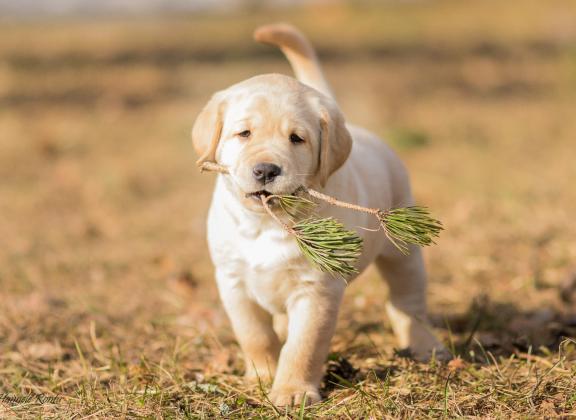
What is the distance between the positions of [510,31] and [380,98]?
26.7 feet

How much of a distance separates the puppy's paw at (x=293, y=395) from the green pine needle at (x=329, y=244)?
0.54m

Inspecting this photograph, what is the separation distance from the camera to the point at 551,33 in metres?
18.8

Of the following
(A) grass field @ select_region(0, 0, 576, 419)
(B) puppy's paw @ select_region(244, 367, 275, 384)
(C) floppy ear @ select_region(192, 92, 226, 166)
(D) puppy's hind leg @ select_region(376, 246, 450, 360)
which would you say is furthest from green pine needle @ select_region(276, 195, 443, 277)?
(D) puppy's hind leg @ select_region(376, 246, 450, 360)

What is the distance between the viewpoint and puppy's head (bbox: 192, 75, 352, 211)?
2.89 meters

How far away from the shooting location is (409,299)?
4.00m

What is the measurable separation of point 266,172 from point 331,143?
0.40 meters

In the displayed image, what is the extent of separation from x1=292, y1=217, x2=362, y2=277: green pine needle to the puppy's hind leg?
1050 millimetres

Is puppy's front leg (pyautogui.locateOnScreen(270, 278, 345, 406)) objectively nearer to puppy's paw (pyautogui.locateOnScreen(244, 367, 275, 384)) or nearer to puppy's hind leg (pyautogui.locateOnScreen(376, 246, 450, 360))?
puppy's paw (pyautogui.locateOnScreen(244, 367, 275, 384))

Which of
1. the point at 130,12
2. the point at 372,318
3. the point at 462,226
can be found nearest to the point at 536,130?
the point at 462,226

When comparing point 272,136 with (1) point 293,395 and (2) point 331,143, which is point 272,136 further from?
(1) point 293,395

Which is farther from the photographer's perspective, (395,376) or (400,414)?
(395,376)

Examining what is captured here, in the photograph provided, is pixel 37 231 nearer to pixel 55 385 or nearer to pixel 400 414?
pixel 55 385

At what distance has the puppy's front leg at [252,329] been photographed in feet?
11.1

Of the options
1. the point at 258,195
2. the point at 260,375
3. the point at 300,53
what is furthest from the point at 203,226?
the point at 258,195
